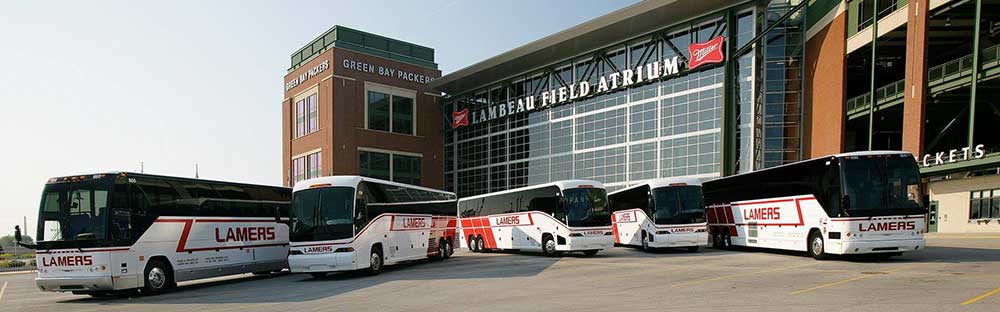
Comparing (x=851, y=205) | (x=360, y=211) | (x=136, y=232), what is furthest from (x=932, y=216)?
(x=136, y=232)

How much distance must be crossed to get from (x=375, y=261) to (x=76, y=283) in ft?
23.3

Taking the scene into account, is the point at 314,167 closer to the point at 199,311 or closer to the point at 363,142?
the point at 363,142

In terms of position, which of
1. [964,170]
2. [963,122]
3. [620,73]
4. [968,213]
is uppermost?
[620,73]

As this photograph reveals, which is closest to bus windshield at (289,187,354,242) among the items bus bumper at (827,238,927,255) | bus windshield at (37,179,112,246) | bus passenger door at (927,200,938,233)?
bus windshield at (37,179,112,246)

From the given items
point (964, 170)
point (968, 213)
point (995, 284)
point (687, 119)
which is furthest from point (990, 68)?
point (995, 284)

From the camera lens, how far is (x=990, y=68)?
30.6 m

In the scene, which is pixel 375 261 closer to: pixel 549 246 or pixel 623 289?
pixel 549 246

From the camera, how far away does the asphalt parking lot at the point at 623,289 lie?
1029cm

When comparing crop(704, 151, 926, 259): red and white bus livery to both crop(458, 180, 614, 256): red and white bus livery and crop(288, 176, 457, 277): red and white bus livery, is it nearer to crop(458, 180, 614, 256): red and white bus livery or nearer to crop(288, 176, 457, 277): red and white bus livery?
crop(458, 180, 614, 256): red and white bus livery

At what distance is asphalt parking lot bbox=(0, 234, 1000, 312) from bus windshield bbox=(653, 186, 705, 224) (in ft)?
12.7

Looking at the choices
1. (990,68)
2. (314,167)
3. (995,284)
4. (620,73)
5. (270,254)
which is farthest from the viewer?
(314,167)

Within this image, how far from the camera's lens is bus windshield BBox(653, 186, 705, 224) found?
2311cm

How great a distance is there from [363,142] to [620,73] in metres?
23.6

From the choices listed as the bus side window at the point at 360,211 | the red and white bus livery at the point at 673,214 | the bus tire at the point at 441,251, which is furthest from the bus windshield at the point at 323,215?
the red and white bus livery at the point at 673,214
